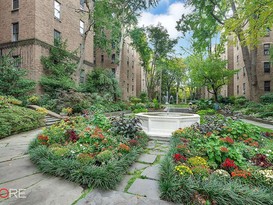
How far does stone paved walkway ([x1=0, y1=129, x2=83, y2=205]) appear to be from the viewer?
204 centimetres

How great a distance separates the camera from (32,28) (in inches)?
462

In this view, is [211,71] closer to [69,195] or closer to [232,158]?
[232,158]

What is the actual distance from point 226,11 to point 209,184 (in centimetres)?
1598

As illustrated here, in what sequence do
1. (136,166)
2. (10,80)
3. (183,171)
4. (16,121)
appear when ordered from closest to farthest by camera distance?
(183,171) → (136,166) → (16,121) → (10,80)

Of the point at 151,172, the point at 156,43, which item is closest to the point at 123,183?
the point at 151,172

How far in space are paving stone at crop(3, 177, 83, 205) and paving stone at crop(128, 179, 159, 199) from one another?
0.80 metres

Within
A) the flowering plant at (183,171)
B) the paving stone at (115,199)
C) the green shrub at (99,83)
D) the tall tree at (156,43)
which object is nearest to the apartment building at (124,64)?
the tall tree at (156,43)

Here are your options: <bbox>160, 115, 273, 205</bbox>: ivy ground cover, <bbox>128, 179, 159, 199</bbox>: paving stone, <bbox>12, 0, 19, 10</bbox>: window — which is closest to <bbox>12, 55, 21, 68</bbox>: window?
<bbox>12, 0, 19, 10</bbox>: window

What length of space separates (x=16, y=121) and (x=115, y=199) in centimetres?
557

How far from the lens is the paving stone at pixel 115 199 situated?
6.72 feet

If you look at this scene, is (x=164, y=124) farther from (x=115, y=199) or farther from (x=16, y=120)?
(x=16, y=120)

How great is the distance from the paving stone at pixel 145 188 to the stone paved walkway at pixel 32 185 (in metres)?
0.80

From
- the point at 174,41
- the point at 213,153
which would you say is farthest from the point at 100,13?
the point at 174,41

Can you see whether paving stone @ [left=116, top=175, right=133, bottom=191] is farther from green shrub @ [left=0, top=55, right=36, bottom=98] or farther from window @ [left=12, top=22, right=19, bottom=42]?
window @ [left=12, top=22, right=19, bottom=42]
